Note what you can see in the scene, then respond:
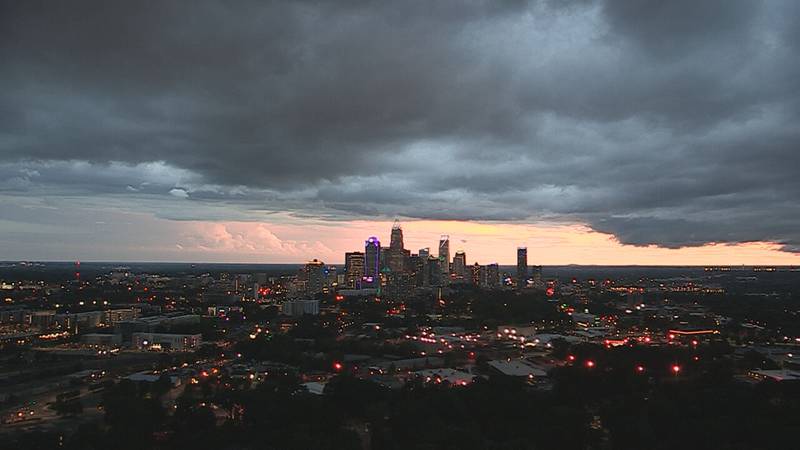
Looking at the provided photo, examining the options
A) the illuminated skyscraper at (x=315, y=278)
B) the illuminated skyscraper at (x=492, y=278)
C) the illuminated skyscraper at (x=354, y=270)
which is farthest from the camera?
the illuminated skyscraper at (x=492, y=278)

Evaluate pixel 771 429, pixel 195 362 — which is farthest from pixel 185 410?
pixel 771 429

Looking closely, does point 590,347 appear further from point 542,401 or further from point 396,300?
point 396,300

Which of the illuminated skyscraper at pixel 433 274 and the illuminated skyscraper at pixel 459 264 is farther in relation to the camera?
the illuminated skyscraper at pixel 459 264

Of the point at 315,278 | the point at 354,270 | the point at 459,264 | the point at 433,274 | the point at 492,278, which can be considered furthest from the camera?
the point at 459,264

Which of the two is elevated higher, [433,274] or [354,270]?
[354,270]

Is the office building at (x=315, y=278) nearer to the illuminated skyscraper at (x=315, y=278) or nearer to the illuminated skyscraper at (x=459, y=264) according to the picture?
the illuminated skyscraper at (x=315, y=278)

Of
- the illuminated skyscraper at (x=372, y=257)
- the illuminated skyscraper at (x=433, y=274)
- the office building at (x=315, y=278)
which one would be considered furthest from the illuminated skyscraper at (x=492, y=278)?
the office building at (x=315, y=278)

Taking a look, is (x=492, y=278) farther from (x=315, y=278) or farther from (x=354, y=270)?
(x=315, y=278)

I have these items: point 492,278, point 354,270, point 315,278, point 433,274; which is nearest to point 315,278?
point 315,278

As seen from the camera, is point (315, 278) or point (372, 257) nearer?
point (315, 278)
